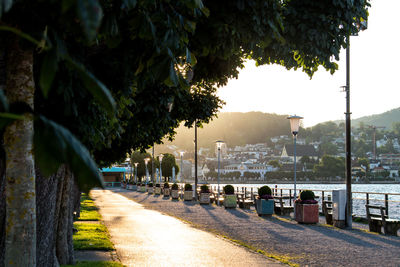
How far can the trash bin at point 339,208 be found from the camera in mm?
17000

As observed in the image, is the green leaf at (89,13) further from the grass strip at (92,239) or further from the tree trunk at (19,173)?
the grass strip at (92,239)

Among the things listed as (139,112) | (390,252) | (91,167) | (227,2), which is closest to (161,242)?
(139,112)

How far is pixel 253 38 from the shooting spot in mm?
6070

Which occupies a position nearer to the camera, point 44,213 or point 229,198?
point 44,213

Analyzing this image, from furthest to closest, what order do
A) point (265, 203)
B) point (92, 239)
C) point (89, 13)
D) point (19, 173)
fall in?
1. point (265, 203)
2. point (92, 239)
3. point (19, 173)
4. point (89, 13)

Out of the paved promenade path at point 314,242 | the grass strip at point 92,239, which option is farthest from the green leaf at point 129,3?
the grass strip at point 92,239

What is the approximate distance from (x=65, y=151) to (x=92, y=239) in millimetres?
12021

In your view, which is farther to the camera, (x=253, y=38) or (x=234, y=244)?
(x=234, y=244)

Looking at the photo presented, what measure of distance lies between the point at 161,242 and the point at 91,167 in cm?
1146

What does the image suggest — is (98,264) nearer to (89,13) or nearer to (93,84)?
(93,84)

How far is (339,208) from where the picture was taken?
1712 cm

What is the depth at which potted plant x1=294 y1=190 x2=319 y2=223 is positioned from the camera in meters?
18.1

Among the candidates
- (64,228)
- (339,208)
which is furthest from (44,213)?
(339,208)

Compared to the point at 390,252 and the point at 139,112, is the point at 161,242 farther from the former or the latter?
the point at 390,252
